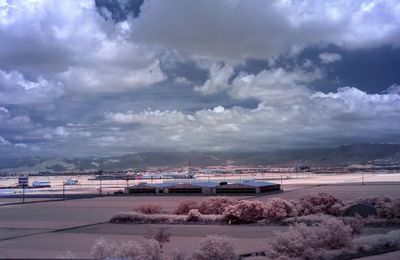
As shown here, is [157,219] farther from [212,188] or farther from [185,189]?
[185,189]

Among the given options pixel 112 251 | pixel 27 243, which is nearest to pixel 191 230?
pixel 27 243

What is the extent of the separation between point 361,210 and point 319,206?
122 inches

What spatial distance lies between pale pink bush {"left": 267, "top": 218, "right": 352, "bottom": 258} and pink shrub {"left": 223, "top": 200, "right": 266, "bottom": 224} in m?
11.4

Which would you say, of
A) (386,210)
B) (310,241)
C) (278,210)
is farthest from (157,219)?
(310,241)

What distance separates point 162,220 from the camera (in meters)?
31.7

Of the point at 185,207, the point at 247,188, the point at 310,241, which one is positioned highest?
the point at 247,188

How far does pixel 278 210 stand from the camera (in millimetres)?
29703

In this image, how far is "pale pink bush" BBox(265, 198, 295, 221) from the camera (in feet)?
96.4

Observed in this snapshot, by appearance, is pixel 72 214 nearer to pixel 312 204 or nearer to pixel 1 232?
pixel 1 232

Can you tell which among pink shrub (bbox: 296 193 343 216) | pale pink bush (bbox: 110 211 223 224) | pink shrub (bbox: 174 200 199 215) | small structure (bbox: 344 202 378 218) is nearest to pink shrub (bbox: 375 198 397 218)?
small structure (bbox: 344 202 378 218)

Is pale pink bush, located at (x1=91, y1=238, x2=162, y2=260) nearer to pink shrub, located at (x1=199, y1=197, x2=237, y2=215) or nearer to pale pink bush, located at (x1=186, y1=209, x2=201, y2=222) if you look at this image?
pale pink bush, located at (x1=186, y1=209, x2=201, y2=222)

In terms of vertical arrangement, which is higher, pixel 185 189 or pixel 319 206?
pixel 185 189

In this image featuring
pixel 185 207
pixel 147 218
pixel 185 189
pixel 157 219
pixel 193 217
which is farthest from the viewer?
pixel 185 189

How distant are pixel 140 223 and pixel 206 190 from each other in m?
33.6
